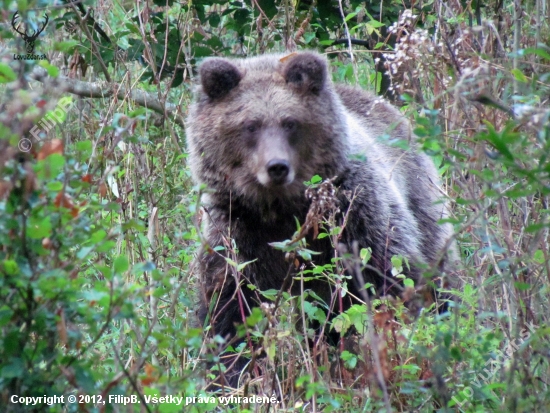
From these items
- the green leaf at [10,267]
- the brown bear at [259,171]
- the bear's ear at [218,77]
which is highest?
the bear's ear at [218,77]

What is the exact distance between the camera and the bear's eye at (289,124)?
17.1ft

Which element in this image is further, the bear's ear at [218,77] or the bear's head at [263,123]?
the bear's ear at [218,77]

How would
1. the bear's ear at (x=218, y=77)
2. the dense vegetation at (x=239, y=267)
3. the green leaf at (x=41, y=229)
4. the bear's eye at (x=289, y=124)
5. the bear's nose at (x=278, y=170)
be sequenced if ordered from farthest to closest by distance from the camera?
1. the bear's ear at (x=218, y=77)
2. the bear's eye at (x=289, y=124)
3. the bear's nose at (x=278, y=170)
4. the dense vegetation at (x=239, y=267)
5. the green leaf at (x=41, y=229)

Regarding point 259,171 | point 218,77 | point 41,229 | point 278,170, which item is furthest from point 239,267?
point 218,77

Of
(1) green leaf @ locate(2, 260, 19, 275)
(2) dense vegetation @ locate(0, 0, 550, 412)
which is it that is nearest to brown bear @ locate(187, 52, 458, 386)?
(2) dense vegetation @ locate(0, 0, 550, 412)

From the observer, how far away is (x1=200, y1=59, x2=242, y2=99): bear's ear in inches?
210

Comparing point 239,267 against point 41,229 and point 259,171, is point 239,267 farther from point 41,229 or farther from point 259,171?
point 41,229

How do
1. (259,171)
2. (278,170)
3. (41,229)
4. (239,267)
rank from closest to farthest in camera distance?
1. (41,229)
2. (239,267)
3. (278,170)
4. (259,171)

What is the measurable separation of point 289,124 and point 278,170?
0.43m

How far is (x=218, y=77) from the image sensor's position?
536 centimetres

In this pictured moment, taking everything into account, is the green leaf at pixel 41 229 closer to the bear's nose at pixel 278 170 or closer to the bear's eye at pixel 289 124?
the bear's nose at pixel 278 170

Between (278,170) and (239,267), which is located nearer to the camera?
(239,267)

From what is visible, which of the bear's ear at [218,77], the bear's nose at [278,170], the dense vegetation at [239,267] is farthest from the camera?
the bear's ear at [218,77]

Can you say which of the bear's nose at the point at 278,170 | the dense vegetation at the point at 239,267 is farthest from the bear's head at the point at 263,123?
the dense vegetation at the point at 239,267
